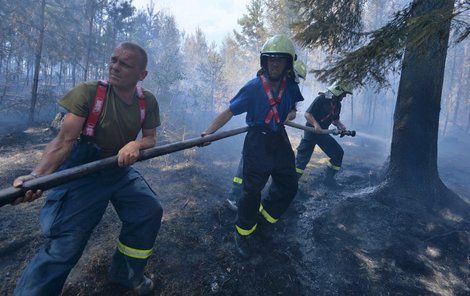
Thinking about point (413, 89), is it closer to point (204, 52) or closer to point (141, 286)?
point (141, 286)

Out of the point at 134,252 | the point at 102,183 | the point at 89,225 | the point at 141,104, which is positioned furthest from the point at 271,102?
the point at 89,225

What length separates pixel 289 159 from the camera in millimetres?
4137

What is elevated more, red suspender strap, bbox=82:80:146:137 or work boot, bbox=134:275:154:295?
red suspender strap, bbox=82:80:146:137

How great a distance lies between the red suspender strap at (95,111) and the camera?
272 cm

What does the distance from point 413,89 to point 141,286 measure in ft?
21.8

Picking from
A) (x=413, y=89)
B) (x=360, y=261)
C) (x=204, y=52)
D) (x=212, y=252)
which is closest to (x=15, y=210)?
(x=212, y=252)

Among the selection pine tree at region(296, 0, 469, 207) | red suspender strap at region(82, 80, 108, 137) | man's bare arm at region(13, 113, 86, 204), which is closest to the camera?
man's bare arm at region(13, 113, 86, 204)

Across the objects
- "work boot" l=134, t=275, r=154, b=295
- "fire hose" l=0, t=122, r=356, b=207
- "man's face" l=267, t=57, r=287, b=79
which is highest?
"man's face" l=267, t=57, r=287, b=79

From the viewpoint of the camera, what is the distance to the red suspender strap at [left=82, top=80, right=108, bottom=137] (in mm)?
2719

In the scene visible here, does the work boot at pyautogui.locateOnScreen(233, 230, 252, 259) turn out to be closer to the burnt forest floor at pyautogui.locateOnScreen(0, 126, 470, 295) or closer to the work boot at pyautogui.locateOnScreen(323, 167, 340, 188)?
the burnt forest floor at pyautogui.locateOnScreen(0, 126, 470, 295)

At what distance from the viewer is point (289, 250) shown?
4254 mm

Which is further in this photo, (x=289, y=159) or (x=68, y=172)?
(x=289, y=159)

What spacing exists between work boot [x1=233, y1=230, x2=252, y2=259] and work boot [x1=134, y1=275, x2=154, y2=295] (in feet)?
4.30

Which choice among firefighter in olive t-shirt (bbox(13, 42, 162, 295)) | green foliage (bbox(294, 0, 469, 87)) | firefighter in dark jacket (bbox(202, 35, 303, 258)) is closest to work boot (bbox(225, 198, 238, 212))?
firefighter in dark jacket (bbox(202, 35, 303, 258))
